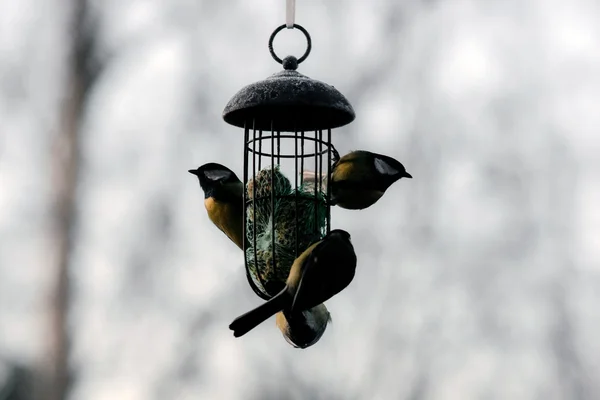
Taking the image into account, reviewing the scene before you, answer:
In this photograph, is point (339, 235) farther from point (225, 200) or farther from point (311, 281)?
point (225, 200)

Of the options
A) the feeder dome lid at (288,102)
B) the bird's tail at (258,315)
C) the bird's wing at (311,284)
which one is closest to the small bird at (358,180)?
the feeder dome lid at (288,102)

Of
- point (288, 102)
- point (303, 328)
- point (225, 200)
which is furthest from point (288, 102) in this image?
point (303, 328)

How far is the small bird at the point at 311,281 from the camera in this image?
4.24 metres

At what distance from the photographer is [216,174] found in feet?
16.6

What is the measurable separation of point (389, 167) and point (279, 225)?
0.57 meters

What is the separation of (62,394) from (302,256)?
5481 millimetres

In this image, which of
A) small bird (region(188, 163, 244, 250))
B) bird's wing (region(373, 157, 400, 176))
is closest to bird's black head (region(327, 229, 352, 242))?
bird's wing (region(373, 157, 400, 176))

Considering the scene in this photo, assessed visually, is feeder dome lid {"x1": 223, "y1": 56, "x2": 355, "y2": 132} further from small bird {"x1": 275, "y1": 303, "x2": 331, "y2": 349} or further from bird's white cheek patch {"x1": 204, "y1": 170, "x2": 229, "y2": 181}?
small bird {"x1": 275, "y1": 303, "x2": 331, "y2": 349}

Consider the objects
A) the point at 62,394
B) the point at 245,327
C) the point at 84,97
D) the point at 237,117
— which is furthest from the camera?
the point at 84,97

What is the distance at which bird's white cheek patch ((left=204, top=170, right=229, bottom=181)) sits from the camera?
5043mm

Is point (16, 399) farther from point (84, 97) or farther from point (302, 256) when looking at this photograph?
point (302, 256)

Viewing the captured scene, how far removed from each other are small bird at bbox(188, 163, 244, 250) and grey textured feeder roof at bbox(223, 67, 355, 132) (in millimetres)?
369

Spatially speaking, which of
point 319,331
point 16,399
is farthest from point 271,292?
point 16,399

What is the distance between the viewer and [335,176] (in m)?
4.77
